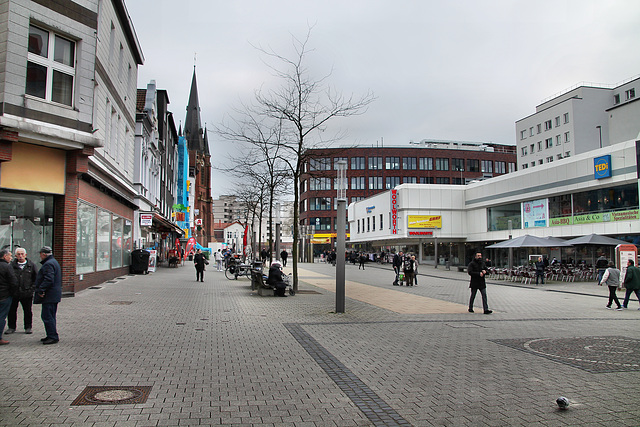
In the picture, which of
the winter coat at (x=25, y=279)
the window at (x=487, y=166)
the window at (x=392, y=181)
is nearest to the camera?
the winter coat at (x=25, y=279)

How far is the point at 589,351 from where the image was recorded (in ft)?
28.5

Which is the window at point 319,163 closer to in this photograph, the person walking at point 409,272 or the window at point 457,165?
the person walking at point 409,272

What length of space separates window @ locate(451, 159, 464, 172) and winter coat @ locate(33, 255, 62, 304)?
297ft

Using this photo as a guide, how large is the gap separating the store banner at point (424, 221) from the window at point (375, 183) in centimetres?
4229

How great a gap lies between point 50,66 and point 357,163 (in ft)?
263

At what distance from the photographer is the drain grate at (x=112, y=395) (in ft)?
18.1

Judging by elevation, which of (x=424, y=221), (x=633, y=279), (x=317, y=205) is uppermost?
(x=317, y=205)

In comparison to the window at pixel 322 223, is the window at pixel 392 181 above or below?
above

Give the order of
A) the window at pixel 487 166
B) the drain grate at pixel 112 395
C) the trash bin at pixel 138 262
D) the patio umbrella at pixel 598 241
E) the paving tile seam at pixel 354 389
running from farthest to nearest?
1. the window at pixel 487 166
2. the trash bin at pixel 138 262
3. the patio umbrella at pixel 598 241
4. the drain grate at pixel 112 395
5. the paving tile seam at pixel 354 389

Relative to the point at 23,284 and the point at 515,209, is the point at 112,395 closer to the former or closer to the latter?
the point at 23,284

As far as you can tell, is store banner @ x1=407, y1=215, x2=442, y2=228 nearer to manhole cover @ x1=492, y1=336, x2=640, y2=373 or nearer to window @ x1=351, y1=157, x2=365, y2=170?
manhole cover @ x1=492, y1=336, x2=640, y2=373

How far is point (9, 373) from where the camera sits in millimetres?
6586

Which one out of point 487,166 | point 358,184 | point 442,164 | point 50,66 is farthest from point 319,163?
point 487,166

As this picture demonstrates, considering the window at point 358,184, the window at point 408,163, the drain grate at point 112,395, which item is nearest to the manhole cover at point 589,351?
the drain grate at point 112,395
